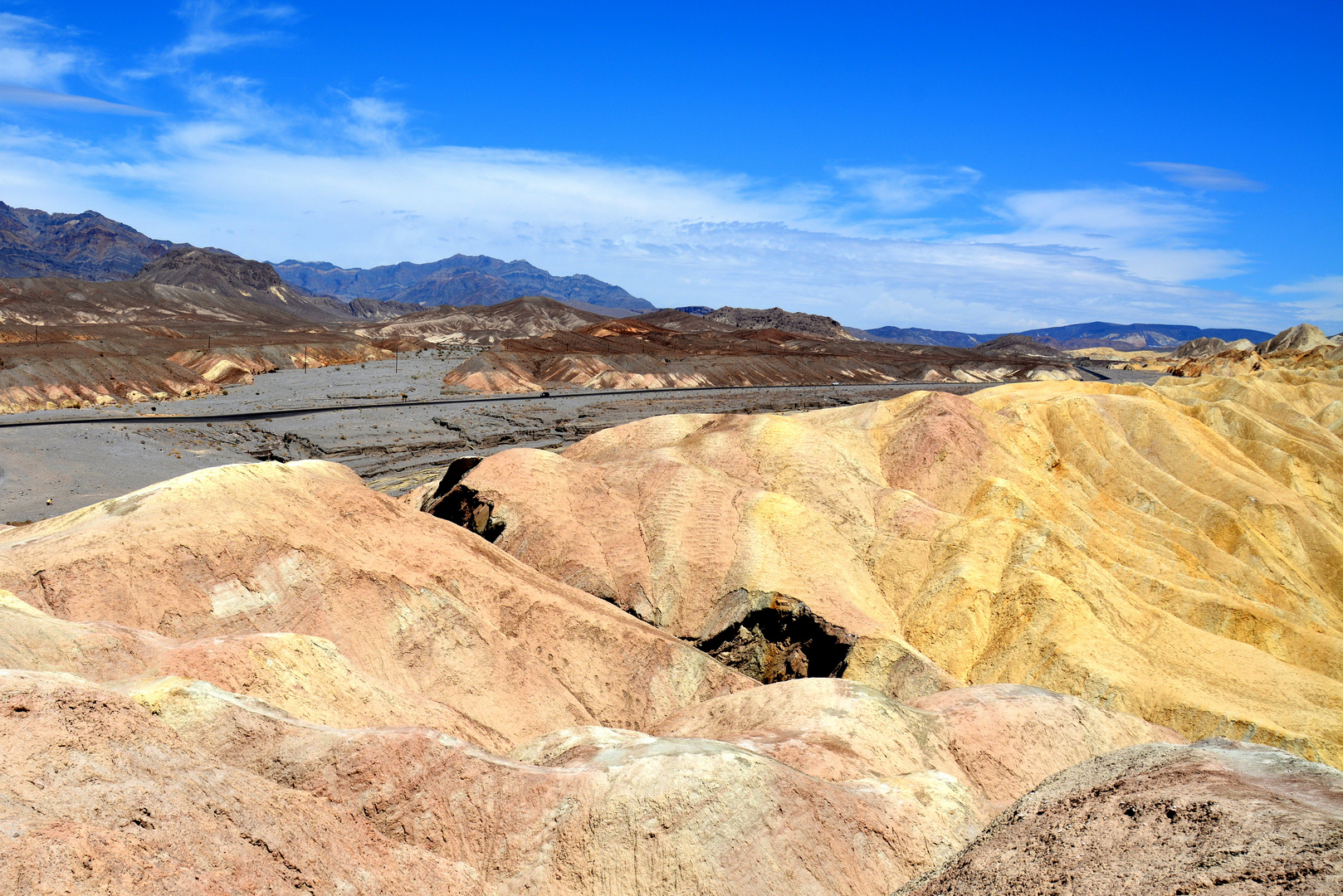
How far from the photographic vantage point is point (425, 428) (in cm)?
4844

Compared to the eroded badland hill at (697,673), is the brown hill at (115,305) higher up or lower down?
higher up

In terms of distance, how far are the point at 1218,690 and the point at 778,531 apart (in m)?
9.35

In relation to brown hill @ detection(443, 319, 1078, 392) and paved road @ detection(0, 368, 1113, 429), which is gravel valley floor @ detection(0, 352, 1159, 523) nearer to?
paved road @ detection(0, 368, 1113, 429)

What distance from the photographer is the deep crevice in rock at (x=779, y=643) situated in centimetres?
1667

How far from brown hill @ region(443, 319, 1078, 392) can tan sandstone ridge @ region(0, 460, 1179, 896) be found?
5499 centimetres

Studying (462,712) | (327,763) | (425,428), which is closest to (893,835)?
(327,763)

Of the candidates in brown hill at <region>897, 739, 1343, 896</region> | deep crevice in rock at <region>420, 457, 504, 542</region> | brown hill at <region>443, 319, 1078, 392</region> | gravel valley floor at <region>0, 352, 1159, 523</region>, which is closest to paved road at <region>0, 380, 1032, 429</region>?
gravel valley floor at <region>0, 352, 1159, 523</region>

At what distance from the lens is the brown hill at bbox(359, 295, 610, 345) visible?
128875 mm

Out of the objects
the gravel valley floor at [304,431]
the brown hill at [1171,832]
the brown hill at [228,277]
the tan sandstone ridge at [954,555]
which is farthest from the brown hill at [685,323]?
the brown hill at [1171,832]

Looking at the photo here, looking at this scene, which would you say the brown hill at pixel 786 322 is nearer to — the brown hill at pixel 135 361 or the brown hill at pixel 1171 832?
the brown hill at pixel 135 361

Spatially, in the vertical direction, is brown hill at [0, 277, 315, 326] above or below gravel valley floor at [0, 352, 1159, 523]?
above

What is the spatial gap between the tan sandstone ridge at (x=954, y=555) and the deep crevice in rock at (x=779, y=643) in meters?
0.04

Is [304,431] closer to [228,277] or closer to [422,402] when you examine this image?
[422,402]

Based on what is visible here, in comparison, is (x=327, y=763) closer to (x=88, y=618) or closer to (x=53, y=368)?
(x=88, y=618)
